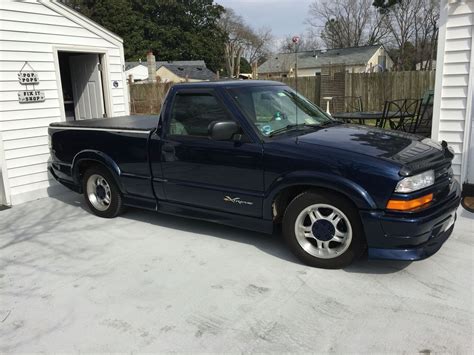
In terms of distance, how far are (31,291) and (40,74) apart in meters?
4.35

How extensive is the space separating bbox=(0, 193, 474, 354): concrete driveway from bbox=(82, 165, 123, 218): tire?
0.65 meters

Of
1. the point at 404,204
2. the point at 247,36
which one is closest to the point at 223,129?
the point at 404,204

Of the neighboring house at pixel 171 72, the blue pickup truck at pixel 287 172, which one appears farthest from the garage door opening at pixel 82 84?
the neighboring house at pixel 171 72

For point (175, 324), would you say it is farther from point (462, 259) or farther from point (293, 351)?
point (462, 259)

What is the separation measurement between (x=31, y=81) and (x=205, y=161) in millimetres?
4032

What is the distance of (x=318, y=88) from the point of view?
20578mm

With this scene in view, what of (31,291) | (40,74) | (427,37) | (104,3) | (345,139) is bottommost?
(31,291)

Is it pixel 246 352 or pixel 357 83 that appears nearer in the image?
pixel 246 352

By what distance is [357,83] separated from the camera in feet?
62.7

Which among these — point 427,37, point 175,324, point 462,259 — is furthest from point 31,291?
point 427,37

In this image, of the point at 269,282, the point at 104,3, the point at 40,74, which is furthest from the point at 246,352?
the point at 104,3

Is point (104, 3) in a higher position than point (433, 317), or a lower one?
higher

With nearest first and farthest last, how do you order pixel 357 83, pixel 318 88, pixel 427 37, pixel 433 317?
pixel 433 317, pixel 357 83, pixel 318 88, pixel 427 37


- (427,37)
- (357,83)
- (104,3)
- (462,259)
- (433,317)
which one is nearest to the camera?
(433,317)
